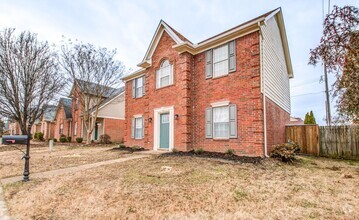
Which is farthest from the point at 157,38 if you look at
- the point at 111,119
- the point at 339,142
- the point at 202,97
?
the point at 111,119

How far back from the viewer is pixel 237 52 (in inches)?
384

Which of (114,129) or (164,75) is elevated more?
(164,75)

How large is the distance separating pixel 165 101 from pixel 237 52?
5050mm

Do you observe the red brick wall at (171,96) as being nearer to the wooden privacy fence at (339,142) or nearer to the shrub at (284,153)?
the shrub at (284,153)

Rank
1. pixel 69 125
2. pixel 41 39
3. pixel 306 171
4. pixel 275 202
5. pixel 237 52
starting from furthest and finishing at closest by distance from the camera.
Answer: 1. pixel 69 125
2. pixel 41 39
3. pixel 237 52
4. pixel 306 171
5. pixel 275 202

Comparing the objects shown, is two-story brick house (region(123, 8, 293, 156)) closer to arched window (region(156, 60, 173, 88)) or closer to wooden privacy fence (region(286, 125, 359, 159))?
arched window (region(156, 60, 173, 88))

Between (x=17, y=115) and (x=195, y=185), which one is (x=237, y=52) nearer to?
(x=195, y=185)

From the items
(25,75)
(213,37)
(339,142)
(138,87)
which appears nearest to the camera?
(339,142)

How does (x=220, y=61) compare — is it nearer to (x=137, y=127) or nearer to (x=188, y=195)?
(x=188, y=195)

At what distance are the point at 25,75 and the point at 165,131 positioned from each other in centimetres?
1615

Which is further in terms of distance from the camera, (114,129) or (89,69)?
(114,129)

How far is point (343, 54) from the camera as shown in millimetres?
5973

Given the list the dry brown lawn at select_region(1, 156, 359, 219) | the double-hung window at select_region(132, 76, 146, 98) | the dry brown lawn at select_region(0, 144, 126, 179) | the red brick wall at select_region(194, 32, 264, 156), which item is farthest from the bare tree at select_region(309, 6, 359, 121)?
the double-hung window at select_region(132, 76, 146, 98)

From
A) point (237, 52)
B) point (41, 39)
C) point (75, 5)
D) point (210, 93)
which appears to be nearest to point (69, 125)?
point (41, 39)
